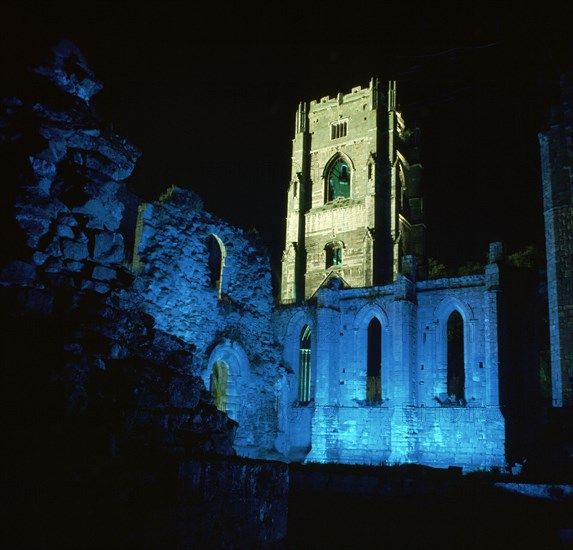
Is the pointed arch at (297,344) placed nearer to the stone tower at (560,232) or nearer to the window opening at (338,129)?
the stone tower at (560,232)

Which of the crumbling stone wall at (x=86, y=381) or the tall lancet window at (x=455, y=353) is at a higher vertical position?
the tall lancet window at (x=455, y=353)

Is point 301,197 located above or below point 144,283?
above

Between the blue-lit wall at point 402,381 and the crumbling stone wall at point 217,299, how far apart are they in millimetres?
4256

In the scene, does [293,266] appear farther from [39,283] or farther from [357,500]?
[39,283]

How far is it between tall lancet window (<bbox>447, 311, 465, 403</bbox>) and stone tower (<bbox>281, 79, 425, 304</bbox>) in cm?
648

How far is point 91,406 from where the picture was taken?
4445 mm

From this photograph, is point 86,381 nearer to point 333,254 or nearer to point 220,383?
point 220,383

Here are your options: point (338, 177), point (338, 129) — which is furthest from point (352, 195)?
point (338, 129)

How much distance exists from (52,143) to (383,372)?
72.8 feet

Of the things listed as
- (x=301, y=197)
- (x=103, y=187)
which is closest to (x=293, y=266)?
(x=301, y=197)

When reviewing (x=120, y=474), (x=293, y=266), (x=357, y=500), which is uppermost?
(x=293, y=266)

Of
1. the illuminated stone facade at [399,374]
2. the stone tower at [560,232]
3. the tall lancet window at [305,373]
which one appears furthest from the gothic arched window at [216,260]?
the tall lancet window at [305,373]

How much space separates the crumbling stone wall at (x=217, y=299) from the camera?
1627cm

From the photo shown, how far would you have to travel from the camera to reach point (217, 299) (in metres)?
18.3
